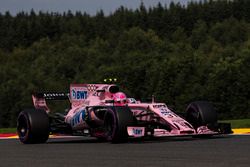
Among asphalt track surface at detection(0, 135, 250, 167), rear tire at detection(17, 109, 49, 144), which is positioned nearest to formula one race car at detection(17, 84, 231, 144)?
rear tire at detection(17, 109, 49, 144)

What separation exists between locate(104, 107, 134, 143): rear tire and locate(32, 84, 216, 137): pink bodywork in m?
0.15

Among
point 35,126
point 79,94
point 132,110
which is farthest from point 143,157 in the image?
point 79,94

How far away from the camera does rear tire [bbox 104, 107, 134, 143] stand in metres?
14.7

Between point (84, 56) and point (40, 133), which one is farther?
point (84, 56)

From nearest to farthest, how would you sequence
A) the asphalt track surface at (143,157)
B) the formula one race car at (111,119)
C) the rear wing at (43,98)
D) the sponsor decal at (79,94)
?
the asphalt track surface at (143,157) → the formula one race car at (111,119) → the sponsor decal at (79,94) → the rear wing at (43,98)

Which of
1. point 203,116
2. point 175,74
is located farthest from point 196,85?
point 203,116

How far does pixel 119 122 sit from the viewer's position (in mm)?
14664

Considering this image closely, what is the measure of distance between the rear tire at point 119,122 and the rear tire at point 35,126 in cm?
220

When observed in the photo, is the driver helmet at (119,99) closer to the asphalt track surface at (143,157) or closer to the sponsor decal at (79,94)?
the sponsor decal at (79,94)

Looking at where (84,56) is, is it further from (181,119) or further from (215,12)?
(181,119)

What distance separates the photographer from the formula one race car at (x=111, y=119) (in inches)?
588

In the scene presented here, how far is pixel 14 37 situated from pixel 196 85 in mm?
115531

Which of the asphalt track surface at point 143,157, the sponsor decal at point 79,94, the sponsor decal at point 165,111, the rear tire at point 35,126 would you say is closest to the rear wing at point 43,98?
the sponsor decal at point 79,94

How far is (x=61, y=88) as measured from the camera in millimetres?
110875
